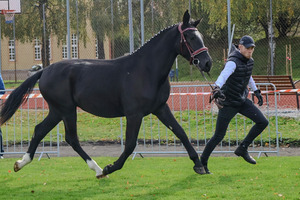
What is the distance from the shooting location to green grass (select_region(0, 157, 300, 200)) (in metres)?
6.63

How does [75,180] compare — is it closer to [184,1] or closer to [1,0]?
[1,0]

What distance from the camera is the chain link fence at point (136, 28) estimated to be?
1950cm

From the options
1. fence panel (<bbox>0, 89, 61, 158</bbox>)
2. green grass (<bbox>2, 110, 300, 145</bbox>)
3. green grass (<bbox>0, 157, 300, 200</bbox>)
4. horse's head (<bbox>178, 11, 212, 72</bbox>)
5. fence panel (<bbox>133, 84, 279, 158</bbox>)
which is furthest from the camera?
green grass (<bbox>2, 110, 300, 145</bbox>)

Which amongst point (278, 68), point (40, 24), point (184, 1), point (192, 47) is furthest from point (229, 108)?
point (40, 24)

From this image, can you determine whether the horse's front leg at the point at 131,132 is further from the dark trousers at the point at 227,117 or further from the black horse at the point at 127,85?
the dark trousers at the point at 227,117

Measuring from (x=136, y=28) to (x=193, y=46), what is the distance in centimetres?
1543

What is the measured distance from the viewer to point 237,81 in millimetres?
7691

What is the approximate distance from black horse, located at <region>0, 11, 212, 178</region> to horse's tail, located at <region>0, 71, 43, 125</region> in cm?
35

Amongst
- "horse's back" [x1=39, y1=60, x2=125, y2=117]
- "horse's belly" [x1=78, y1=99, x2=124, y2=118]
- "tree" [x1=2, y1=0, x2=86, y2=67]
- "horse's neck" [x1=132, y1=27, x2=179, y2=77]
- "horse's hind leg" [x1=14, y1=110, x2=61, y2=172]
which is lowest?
"horse's hind leg" [x1=14, y1=110, x2=61, y2=172]

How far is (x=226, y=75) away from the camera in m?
7.41

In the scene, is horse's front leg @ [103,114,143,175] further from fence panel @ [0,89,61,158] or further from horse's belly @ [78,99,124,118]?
fence panel @ [0,89,61,158]

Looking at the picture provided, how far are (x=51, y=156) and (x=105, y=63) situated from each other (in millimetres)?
3708

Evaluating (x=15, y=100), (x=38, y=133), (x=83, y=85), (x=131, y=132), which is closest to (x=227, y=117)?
(x=131, y=132)

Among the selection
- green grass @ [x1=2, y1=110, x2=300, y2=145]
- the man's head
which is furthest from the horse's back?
green grass @ [x1=2, y1=110, x2=300, y2=145]
